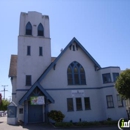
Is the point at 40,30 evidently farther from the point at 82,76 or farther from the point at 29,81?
the point at 82,76

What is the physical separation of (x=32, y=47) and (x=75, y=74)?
295 inches

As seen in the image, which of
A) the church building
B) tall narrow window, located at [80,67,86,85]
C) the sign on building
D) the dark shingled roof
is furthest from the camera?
the dark shingled roof

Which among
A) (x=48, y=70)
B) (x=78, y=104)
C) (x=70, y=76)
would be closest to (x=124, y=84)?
(x=78, y=104)

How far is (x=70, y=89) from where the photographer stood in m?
22.2

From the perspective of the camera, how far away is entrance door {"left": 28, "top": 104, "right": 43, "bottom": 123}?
20269 millimetres

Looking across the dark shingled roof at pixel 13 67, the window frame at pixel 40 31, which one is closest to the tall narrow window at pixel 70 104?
the dark shingled roof at pixel 13 67

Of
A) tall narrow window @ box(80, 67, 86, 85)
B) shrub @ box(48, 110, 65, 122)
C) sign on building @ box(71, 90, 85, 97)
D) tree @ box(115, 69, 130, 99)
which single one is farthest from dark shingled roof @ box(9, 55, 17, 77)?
tree @ box(115, 69, 130, 99)

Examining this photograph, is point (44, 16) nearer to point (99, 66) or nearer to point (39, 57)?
point (39, 57)

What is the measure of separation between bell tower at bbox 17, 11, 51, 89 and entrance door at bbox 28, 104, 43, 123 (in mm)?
3073

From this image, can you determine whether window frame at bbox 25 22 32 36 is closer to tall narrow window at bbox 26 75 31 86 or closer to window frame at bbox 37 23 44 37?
window frame at bbox 37 23 44 37

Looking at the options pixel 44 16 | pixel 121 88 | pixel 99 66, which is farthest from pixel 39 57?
pixel 121 88

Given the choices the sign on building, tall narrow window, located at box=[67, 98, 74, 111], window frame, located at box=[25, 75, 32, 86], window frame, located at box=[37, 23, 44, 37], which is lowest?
tall narrow window, located at box=[67, 98, 74, 111]

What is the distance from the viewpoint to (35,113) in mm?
20547

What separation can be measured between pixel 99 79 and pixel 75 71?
12.6 ft
